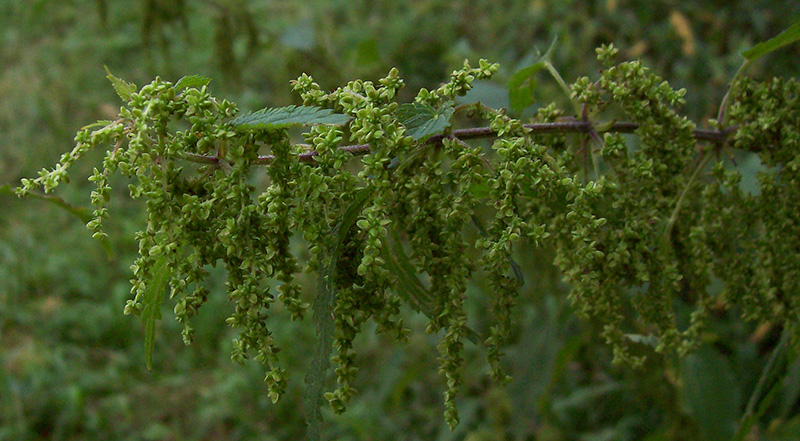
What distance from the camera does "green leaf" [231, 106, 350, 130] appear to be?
997 millimetres

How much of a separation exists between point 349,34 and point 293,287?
365 centimetres

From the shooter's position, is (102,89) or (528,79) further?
(102,89)

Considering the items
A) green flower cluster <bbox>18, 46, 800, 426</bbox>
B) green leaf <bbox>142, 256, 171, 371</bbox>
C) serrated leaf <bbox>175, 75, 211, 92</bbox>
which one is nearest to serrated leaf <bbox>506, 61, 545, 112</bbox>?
green flower cluster <bbox>18, 46, 800, 426</bbox>

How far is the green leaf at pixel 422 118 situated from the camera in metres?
1.05

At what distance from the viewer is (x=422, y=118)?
1096 mm

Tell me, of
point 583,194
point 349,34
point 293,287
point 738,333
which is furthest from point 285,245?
point 349,34

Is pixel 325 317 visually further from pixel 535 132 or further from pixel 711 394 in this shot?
pixel 711 394

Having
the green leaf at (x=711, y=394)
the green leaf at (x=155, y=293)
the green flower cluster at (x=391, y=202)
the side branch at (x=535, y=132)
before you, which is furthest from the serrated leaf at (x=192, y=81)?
the green leaf at (x=711, y=394)

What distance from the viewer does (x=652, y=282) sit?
1.25 meters

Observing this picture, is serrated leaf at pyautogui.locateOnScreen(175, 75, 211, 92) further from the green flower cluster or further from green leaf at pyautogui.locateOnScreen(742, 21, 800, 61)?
green leaf at pyautogui.locateOnScreen(742, 21, 800, 61)

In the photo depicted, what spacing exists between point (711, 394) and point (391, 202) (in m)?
1.95

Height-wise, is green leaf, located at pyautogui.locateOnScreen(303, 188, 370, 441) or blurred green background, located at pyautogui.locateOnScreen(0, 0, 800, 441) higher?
blurred green background, located at pyautogui.locateOnScreen(0, 0, 800, 441)

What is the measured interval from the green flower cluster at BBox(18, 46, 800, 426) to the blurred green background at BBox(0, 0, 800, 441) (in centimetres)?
70

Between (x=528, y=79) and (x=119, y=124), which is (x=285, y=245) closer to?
(x=119, y=124)
